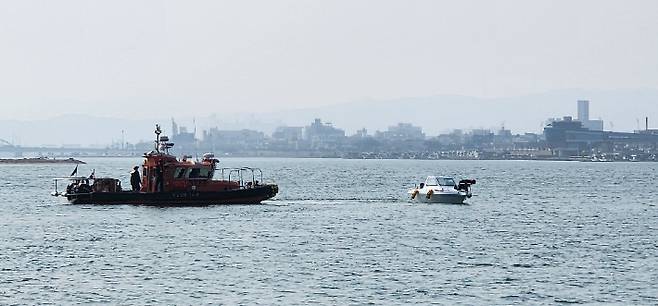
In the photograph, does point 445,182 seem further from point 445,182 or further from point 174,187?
point 174,187

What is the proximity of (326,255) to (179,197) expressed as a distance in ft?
128

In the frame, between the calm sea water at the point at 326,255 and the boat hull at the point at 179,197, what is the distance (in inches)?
33.4

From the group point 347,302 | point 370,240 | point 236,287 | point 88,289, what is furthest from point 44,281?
point 370,240

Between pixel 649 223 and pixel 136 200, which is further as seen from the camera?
pixel 136 200

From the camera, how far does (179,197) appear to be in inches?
4168

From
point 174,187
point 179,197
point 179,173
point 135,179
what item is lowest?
point 179,197

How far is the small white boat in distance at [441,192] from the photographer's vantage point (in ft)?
376

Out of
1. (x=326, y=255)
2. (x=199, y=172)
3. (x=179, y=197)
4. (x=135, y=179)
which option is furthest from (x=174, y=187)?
(x=326, y=255)

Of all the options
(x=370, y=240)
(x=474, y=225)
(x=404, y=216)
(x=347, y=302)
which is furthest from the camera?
(x=404, y=216)

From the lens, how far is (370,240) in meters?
77.5

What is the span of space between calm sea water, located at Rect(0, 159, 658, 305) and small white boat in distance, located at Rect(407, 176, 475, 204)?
229 cm

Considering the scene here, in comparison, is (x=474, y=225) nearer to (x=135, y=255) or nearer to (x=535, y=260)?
(x=535, y=260)

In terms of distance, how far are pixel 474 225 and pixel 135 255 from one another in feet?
100

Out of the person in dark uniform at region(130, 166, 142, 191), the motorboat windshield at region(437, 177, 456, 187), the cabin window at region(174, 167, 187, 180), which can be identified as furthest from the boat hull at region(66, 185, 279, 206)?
the motorboat windshield at region(437, 177, 456, 187)
